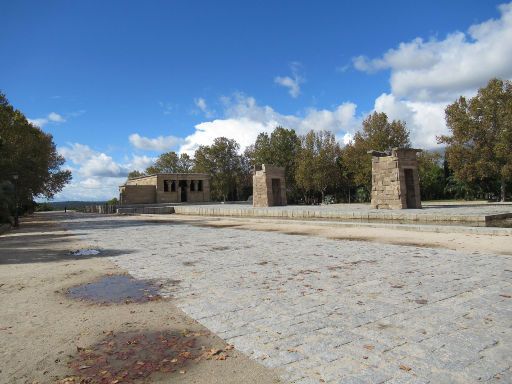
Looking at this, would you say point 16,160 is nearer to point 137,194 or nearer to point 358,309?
point 137,194

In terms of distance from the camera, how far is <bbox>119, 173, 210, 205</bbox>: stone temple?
46.3 metres

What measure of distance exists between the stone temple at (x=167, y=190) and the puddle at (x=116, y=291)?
41260mm

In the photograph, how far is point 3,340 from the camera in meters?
3.84

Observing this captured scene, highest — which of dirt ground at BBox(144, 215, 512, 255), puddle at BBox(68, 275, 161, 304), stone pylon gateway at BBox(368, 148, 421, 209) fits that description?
stone pylon gateway at BBox(368, 148, 421, 209)

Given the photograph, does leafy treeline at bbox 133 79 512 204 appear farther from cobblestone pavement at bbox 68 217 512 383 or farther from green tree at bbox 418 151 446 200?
cobblestone pavement at bbox 68 217 512 383

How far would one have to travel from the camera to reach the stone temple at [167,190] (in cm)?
4628

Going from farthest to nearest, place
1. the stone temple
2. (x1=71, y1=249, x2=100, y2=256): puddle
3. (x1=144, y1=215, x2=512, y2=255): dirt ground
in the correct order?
1. the stone temple
2. (x1=71, y1=249, x2=100, y2=256): puddle
3. (x1=144, y1=215, x2=512, y2=255): dirt ground

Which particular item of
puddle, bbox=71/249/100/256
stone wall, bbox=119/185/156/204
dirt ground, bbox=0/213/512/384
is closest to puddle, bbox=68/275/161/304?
dirt ground, bbox=0/213/512/384

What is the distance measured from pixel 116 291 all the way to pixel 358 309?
3.52m

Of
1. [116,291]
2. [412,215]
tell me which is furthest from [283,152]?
[116,291]

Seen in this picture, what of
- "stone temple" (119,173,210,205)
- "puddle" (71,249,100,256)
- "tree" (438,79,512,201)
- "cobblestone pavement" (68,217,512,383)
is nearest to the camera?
"cobblestone pavement" (68,217,512,383)

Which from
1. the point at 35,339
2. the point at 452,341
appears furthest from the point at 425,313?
the point at 35,339

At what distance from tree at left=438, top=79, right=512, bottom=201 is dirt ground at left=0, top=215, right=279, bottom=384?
27.4 m

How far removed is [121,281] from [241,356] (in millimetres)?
3784
